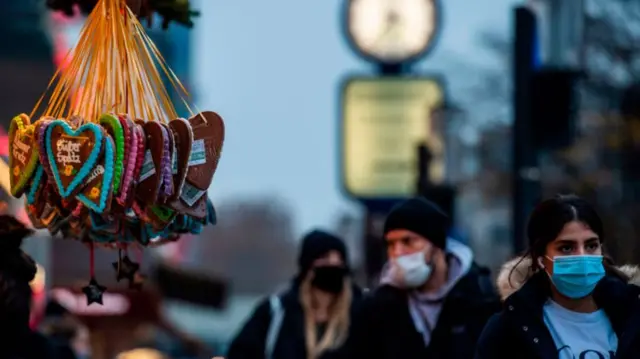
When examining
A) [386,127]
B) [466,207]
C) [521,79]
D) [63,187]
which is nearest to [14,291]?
[63,187]

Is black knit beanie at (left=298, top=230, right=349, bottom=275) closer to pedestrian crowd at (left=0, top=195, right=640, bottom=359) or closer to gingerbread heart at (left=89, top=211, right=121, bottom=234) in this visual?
pedestrian crowd at (left=0, top=195, right=640, bottom=359)

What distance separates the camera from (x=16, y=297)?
674 cm

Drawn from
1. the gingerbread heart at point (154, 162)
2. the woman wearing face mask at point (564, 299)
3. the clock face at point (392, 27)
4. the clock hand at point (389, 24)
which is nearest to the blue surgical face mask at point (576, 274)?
the woman wearing face mask at point (564, 299)

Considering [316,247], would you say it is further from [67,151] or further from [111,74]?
[67,151]

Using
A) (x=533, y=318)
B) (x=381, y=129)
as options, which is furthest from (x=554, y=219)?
(x=381, y=129)

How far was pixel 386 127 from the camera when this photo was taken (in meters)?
26.6

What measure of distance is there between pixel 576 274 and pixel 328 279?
3.64 meters

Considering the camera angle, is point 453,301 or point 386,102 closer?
point 453,301

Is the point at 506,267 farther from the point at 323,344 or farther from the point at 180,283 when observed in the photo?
the point at 180,283

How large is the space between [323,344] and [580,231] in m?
3.45

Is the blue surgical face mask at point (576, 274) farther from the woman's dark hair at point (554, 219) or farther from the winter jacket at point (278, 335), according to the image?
the winter jacket at point (278, 335)

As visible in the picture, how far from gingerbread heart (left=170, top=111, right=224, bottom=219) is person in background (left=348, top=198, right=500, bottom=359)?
87.6 inches

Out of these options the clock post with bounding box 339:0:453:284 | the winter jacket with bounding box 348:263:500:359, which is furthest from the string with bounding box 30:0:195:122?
the clock post with bounding box 339:0:453:284

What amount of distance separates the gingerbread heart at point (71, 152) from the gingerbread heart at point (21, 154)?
0.09 meters
